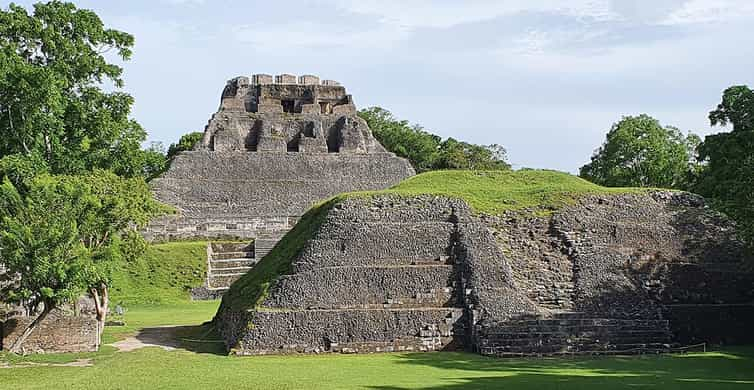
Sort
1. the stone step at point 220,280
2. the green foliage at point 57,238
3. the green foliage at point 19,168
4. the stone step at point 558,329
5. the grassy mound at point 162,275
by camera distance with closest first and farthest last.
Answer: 1. the green foliage at point 57,238
2. the stone step at point 558,329
3. the green foliage at point 19,168
4. the grassy mound at point 162,275
5. the stone step at point 220,280

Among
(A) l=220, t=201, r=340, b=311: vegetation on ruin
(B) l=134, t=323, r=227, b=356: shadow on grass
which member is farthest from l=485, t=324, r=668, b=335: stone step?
(B) l=134, t=323, r=227, b=356: shadow on grass

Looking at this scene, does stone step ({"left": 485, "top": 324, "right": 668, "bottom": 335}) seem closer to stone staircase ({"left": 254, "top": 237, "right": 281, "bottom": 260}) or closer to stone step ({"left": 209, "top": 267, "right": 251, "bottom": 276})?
stone step ({"left": 209, "top": 267, "right": 251, "bottom": 276})

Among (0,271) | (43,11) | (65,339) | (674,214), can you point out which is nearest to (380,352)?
(65,339)

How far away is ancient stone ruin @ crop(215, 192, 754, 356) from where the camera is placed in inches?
738

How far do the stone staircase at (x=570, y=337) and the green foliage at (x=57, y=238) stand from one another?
9005 millimetres

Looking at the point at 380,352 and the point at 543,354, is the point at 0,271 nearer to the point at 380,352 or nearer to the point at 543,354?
the point at 380,352

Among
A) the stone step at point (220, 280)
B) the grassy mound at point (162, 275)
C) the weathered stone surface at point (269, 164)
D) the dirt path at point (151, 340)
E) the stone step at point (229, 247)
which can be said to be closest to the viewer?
the dirt path at point (151, 340)

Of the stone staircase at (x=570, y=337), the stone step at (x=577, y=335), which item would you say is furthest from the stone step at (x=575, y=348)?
the stone step at (x=577, y=335)

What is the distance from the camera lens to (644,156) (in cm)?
4456

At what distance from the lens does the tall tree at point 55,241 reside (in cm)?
1781

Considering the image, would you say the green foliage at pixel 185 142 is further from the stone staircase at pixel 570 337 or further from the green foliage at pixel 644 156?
the stone staircase at pixel 570 337

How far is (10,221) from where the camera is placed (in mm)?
17859

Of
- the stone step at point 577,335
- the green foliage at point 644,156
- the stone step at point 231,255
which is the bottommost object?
the stone step at point 577,335

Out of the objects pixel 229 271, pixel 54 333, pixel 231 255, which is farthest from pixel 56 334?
pixel 231 255
